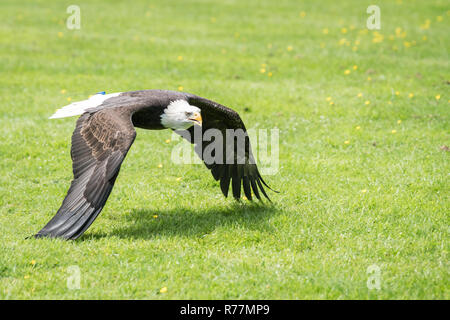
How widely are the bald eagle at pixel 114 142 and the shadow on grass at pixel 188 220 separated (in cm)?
27

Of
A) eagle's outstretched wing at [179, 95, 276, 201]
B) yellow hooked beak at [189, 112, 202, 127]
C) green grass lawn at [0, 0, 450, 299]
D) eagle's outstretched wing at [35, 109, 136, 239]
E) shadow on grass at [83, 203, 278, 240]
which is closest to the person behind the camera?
green grass lawn at [0, 0, 450, 299]

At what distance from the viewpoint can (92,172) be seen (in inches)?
212

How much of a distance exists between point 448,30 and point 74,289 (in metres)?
13.1

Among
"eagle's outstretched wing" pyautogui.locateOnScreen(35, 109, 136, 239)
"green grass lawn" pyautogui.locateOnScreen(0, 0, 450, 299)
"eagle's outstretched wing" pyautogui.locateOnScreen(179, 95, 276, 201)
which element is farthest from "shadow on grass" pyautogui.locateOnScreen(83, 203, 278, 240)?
"eagle's outstretched wing" pyautogui.locateOnScreen(35, 109, 136, 239)

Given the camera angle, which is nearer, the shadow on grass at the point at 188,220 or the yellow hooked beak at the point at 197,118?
the shadow on grass at the point at 188,220

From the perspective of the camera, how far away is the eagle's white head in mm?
6079

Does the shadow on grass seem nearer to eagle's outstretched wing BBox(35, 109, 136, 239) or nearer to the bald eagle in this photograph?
the bald eagle

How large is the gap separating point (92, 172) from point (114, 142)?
378mm

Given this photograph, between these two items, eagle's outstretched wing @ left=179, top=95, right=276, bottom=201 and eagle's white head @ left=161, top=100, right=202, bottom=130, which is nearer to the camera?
eagle's white head @ left=161, top=100, right=202, bottom=130

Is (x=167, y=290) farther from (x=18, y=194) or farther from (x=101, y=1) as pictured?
(x=101, y=1)

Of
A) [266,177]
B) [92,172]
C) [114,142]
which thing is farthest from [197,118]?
[266,177]

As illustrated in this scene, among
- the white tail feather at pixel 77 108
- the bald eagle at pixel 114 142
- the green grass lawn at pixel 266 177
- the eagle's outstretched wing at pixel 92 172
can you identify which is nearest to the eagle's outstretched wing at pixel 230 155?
the bald eagle at pixel 114 142

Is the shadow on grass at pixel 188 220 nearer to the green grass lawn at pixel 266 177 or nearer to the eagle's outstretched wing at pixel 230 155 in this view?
the green grass lawn at pixel 266 177

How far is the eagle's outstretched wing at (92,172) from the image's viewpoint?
518 centimetres
